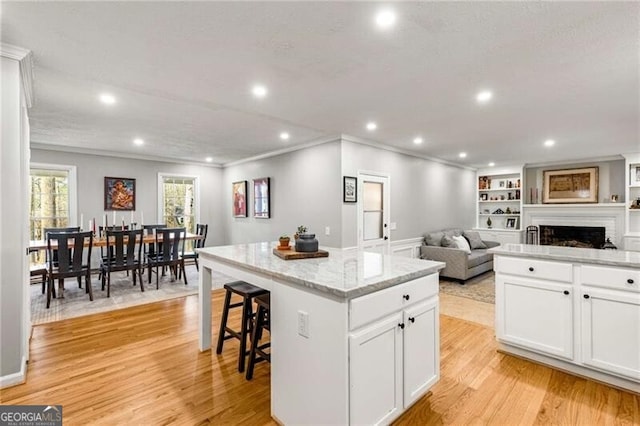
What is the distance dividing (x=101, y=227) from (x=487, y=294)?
678 cm

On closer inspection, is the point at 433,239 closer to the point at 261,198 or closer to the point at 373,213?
the point at 373,213

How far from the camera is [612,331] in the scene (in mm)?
2244

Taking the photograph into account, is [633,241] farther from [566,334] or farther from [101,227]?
[101,227]

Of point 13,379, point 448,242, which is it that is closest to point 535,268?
point 448,242

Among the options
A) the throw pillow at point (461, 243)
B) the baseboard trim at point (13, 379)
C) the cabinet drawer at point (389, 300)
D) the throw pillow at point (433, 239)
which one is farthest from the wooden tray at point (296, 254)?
the throw pillow at point (461, 243)

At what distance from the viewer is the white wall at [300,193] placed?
16.3ft

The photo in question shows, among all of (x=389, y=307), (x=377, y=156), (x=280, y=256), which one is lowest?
(x=389, y=307)

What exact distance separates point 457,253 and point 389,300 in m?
4.34

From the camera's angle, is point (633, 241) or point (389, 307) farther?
point (633, 241)

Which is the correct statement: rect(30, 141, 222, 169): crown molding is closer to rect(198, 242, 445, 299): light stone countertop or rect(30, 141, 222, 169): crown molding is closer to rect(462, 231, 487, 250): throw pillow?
rect(198, 242, 445, 299): light stone countertop

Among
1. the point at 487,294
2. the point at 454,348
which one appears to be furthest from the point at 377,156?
the point at 454,348

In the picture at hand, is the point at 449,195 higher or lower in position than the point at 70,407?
higher

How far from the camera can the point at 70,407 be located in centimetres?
208

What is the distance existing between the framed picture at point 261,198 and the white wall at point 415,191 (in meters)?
2.02
